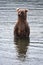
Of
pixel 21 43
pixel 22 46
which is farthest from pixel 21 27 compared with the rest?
pixel 22 46

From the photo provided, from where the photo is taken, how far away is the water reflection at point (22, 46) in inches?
364

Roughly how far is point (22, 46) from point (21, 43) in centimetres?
28

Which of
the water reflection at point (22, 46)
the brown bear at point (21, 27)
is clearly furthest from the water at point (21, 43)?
the brown bear at point (21, 27)

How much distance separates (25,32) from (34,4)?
20.3 feet

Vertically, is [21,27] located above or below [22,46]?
above

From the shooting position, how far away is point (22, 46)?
9.93m

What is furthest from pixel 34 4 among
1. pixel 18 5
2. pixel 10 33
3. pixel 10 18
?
pixel 10 33

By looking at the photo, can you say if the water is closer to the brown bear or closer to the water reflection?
the water reflection

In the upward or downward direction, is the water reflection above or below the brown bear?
below

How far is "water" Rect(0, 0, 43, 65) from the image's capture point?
345 inches

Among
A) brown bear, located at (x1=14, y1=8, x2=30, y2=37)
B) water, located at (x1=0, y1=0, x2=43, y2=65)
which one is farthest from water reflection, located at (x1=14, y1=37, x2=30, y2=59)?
brown bear, located at (x1=14, y1=8, x2=30, y2=37)

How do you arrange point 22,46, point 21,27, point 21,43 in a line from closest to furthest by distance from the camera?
point 22,46
point 21,43
point 21,27

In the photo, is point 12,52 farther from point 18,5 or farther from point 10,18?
point 18,5

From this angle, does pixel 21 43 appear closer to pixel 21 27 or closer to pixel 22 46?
pixel 22 46
